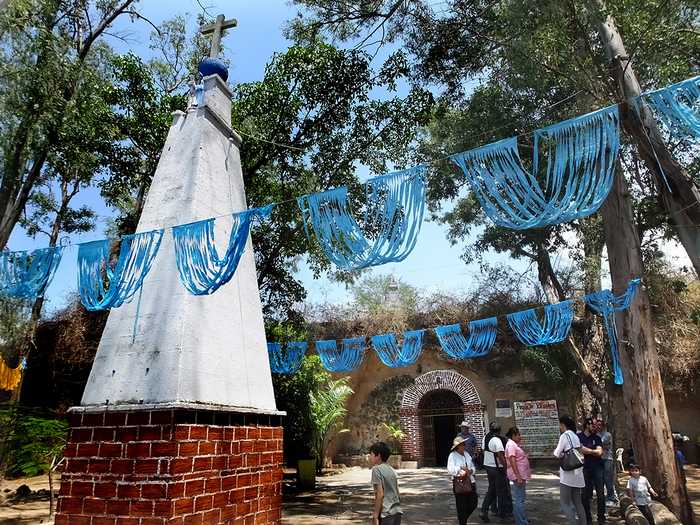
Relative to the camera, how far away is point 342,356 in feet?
32.6

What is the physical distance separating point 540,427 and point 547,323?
5.59 metres

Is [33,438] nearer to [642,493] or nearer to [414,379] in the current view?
[642,493]

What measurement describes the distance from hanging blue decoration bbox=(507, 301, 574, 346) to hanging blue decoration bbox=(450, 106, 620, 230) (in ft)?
14.9

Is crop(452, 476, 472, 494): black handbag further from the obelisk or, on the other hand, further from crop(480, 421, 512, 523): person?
the obelisk

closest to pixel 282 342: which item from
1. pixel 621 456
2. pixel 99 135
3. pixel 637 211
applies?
pixel 99 135

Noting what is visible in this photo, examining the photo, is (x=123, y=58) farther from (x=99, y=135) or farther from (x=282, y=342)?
(x=282, y=342)

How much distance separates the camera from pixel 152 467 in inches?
92.1

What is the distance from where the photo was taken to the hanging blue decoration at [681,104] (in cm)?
326

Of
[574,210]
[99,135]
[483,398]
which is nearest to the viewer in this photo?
[574,210]

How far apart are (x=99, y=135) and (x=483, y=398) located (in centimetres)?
1120

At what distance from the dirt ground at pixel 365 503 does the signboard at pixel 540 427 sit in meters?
0.70

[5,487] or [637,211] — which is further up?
[637,211]

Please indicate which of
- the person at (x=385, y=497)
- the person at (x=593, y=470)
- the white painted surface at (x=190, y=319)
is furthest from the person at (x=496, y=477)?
the white painted surface at (x=190, y=319)

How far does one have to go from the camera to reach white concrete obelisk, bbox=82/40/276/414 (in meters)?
2.62
